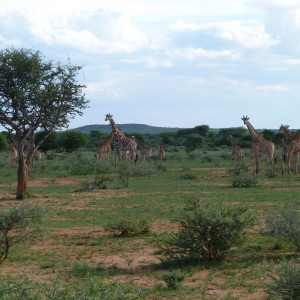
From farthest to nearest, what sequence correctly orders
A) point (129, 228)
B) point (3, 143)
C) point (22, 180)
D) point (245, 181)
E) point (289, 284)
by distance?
point (3, 143) → point (245, 181) → point (22, 180) → point (129, 228) → point (289, 284)

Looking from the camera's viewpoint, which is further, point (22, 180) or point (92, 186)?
point (92, 186)

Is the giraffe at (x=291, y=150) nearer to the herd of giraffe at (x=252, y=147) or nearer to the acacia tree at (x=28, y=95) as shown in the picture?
the herd of giraffe at (x=252, y=147)

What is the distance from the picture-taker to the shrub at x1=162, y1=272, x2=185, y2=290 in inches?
374

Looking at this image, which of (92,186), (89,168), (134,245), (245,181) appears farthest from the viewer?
(89,168)

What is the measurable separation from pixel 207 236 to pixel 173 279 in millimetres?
1864

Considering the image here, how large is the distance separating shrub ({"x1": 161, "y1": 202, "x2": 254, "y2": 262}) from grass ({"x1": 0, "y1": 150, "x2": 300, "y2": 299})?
293 mm

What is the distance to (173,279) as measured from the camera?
9.61 m

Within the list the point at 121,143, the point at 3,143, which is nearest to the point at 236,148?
the point at 121,143

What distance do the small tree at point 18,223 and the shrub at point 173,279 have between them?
3355 millimetres

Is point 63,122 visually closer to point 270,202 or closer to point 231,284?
point 270,202

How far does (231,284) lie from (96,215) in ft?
28.7

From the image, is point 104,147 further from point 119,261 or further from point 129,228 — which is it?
point 119,261

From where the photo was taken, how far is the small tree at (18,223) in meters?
11.7

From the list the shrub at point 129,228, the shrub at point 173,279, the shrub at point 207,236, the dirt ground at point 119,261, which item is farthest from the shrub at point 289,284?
the shrub at point 129,228
